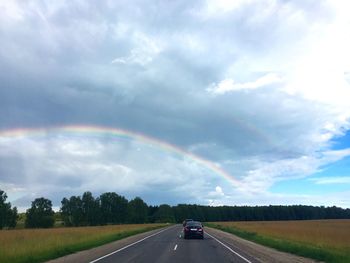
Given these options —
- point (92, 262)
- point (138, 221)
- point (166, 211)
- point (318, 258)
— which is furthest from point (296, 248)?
point (166, 211)

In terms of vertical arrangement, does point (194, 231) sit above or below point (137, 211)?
below

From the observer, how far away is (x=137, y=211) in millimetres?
178625

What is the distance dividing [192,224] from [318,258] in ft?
65.9

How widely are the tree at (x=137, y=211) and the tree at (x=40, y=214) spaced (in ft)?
156

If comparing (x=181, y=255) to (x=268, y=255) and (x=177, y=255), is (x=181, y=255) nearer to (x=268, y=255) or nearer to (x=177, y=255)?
(x=177, y=255)

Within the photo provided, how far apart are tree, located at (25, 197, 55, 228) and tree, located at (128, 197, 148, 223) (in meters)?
47.6

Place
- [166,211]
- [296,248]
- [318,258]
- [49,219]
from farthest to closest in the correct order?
[166,211]
[49,219]
[296,248]
[318,258]

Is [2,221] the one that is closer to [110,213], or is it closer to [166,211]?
[110,213]

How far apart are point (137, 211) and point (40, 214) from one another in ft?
198

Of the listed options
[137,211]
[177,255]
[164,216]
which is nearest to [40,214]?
[137,211]

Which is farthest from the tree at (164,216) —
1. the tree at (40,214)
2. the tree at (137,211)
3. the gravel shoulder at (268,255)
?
the gravel shoulder at (268,255)

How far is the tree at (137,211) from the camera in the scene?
561 ft

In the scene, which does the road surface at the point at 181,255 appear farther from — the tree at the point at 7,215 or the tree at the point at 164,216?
the tree at the point at 164,216

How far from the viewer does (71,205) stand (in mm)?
154250
